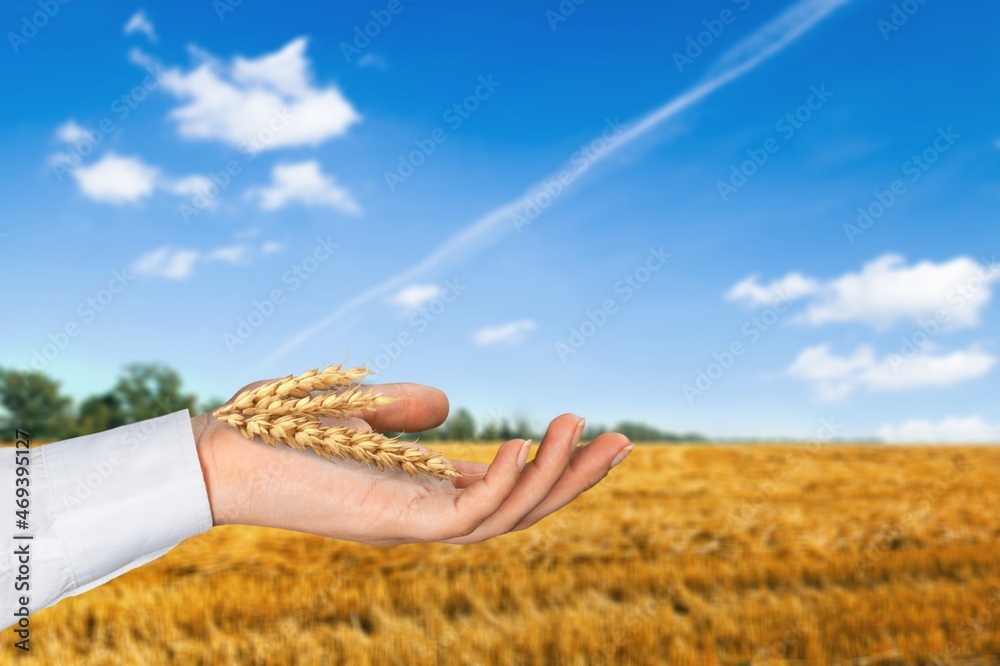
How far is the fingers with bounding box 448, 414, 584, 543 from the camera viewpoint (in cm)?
196

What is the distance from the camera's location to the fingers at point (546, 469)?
1959 millimetres

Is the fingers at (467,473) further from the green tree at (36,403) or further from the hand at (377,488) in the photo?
the green tree at (36,403)

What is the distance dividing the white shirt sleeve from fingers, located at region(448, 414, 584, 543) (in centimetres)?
77

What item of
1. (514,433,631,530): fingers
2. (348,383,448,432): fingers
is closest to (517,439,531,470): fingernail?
(514,433,631,530): fingers

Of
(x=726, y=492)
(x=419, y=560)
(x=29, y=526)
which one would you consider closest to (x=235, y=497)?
(x=29, y=526)

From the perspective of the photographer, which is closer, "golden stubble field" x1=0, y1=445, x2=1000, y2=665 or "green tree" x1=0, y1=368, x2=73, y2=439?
"golden stubble field" x1=0, y1=445, x2=1000, y2=665

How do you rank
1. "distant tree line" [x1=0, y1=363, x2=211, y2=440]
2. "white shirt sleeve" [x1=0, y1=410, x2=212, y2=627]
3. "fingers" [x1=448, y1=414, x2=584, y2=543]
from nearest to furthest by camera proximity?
1. "white shirt sleeve" [x1=0, y1=410, x2=212, y2=627]
2. "fingers" [x1=448, y1=414, x2=584, y2=543]
3. "distant tree line" [x1=0, y1=363, x2=211, y2=440]

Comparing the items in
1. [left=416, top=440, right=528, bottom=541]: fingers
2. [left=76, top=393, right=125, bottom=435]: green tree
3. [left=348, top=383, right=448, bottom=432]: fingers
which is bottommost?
[left=416, top=440, right=528, bottom=541]: fingers

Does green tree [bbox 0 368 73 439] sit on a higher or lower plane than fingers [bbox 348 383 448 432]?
higher

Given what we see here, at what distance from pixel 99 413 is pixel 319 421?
29.8ft

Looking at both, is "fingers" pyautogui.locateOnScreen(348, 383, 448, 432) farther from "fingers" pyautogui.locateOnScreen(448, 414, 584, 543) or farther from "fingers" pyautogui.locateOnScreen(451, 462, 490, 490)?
"fingers" pyautogui.locateOnScreen(448, 414, 584, 543)

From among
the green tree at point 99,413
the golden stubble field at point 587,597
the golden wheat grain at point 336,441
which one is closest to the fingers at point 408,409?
the golden wheat grain at point 336,441

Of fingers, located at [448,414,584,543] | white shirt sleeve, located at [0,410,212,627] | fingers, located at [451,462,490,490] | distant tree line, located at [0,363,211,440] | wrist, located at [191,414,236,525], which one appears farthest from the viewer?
distant tree line, located at [0,363,211,440]

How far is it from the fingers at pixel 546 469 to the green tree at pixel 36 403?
9.72 m
